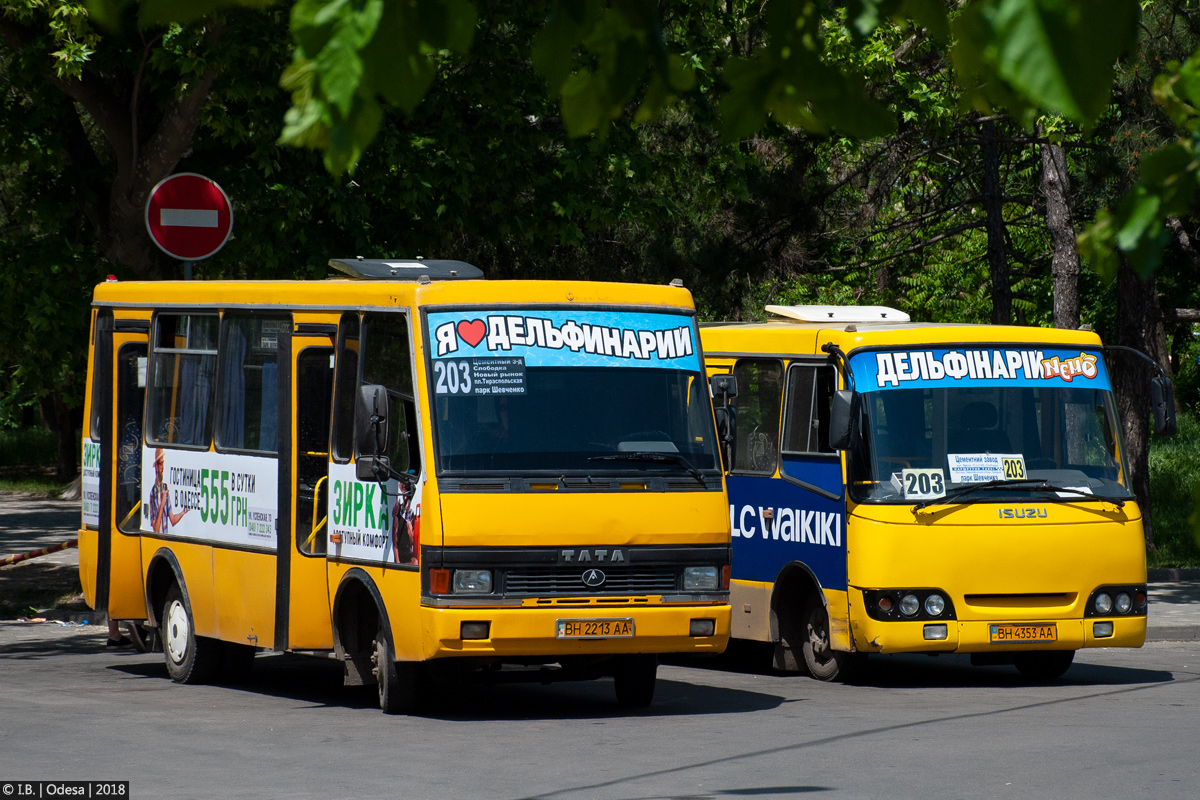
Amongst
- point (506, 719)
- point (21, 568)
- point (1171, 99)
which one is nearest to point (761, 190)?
point (21, 568)

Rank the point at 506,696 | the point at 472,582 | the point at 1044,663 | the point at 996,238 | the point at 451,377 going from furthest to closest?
the point at 996,238, the point at 1044,663, the point at 506,696, the point at 451,377, the point at 472,582

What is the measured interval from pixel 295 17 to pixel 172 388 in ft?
34.3

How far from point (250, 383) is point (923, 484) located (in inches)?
178

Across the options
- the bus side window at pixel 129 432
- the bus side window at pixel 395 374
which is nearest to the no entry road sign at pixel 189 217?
the bus side window at pixel 129 432

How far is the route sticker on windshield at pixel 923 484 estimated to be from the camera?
39.8 feet

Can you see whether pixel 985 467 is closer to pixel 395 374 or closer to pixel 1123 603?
pixel 1123 603

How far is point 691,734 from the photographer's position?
32.6 feet

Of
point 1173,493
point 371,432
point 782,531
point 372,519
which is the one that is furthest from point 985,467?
point 1173,493

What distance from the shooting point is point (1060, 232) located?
19953 mm

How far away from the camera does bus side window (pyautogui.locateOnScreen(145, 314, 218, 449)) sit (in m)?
12.4

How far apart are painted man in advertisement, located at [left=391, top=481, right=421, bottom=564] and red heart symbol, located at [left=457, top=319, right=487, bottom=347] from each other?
904mm

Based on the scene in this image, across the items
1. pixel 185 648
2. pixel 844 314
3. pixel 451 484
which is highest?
pixel 844 314

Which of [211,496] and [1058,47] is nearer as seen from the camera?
[1058,47]

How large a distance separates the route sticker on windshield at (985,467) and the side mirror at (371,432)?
404 centimetres
